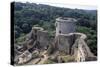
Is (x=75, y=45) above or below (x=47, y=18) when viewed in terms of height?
below

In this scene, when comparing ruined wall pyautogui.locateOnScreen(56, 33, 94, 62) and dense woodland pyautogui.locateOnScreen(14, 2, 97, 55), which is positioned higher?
dense woodland pyautogui.locateOnScreen(14, 2, 97, 55)

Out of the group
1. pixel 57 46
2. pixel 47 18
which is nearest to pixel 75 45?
pixel 57 46

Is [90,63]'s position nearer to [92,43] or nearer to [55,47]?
[92,43]

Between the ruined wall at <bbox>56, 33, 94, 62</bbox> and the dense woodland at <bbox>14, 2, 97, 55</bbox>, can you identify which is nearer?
the dense woodland at <bbox>14, 2, 97, 55</bbox>

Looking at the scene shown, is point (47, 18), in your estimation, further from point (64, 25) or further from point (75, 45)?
point (75, 45)

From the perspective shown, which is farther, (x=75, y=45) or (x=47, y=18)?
(x=75, y=45)
